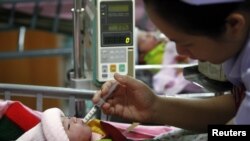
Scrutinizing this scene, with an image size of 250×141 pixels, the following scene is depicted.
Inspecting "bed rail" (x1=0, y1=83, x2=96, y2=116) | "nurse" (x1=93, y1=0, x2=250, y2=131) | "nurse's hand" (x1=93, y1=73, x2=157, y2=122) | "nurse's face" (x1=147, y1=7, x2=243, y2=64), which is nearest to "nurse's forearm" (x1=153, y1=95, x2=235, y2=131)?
"nurse's hand" (x1=93, y1=73, x2=157, y2=122)

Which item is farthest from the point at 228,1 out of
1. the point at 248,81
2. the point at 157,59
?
the point at 157,59

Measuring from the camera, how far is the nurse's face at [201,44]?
2.77 ft

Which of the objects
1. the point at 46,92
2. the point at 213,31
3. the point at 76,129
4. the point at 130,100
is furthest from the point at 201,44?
the point at 46,92

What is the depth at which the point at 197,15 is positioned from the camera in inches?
31.6

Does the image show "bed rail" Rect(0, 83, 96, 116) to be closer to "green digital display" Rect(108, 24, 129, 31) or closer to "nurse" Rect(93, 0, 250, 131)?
"green digital display" Rect(108, 24, 129, 31)

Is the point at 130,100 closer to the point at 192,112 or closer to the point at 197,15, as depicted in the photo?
the point at 192,112

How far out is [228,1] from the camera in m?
0.80

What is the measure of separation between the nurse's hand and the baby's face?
0.30ft

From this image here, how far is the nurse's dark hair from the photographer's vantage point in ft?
2.62

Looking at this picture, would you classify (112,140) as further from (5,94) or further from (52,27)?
(52,27)

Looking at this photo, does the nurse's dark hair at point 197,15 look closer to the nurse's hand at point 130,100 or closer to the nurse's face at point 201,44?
the nurse's face at point 201,44

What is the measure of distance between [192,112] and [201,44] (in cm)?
45

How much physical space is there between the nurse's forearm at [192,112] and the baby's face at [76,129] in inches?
7.7

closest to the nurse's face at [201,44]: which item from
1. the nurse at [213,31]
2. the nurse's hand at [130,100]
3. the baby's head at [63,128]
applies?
the nurse at [213,31]
